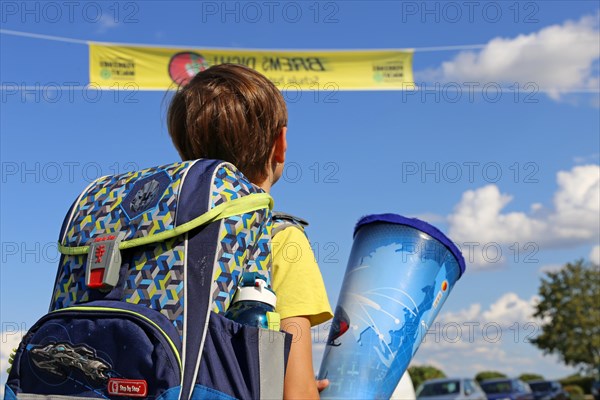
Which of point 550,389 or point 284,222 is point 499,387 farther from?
point 284,222

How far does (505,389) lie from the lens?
2117cm

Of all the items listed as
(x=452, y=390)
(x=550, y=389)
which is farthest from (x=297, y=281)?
(x=550, y=389)

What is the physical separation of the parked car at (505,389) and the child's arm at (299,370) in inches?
794

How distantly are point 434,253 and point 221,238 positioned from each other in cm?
163

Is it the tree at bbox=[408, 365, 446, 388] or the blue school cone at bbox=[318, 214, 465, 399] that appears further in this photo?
the tree at bbox=[408, 365, 446, 388]

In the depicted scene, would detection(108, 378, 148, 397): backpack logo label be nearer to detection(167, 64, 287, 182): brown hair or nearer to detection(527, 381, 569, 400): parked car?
detection(167, 64, 287, 182): brown hair

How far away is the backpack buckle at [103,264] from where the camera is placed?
1748mm

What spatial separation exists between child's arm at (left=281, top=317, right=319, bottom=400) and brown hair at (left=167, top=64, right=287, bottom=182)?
0.44m

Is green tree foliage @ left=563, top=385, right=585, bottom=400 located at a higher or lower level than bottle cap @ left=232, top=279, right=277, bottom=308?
higher

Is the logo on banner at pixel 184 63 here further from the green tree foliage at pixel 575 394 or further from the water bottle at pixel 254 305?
the green tree foliage at pixel 575 394

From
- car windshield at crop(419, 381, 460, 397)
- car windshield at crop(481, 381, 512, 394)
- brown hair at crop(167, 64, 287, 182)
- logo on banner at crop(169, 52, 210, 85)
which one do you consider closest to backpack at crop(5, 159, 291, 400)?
brown hair at crop(167, 64, 287, 182)

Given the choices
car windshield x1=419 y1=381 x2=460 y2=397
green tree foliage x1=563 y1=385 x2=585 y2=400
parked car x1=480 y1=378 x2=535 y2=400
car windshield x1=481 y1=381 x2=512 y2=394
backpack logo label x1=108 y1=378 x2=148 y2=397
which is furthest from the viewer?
green tree foliage x1=563 y1=385 x2=585 y2=400

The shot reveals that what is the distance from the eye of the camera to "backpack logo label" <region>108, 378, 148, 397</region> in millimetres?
1614

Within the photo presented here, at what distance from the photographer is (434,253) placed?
10.5 feet
